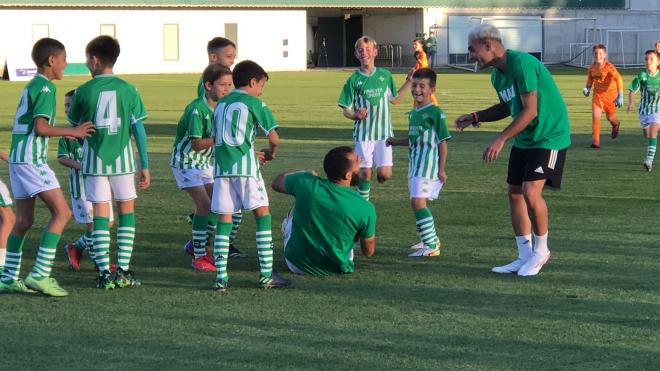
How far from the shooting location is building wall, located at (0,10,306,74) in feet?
198

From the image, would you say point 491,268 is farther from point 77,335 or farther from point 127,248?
point 77,335

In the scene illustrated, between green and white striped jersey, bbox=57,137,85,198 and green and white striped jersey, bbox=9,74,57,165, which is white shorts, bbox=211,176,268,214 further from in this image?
green and white striped jersey, bbox=57,137,85,198

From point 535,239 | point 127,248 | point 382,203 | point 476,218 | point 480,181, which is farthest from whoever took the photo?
point 480,181

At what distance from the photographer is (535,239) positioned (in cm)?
888

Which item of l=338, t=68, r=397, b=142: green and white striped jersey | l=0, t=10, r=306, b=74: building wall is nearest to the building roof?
l=0, t=10, r=306, b=74: building wall

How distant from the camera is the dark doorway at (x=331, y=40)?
7594 centimetres

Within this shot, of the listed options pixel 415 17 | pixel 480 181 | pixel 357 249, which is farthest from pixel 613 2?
pixel 357 249

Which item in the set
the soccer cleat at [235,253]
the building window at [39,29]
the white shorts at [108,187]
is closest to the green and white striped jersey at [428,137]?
the soccer cleat at [235,253]

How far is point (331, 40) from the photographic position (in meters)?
76.6

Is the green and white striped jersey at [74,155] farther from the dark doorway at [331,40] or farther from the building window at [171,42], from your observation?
the dark doorway at [331,40]

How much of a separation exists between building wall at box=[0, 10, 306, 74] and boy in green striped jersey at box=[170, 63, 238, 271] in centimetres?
4822

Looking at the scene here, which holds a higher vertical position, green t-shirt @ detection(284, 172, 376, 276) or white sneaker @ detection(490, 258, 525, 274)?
green t-shirt @ detection(284, 172, 376, 276)

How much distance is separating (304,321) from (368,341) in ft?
2.14

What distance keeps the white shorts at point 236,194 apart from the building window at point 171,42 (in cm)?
5699
